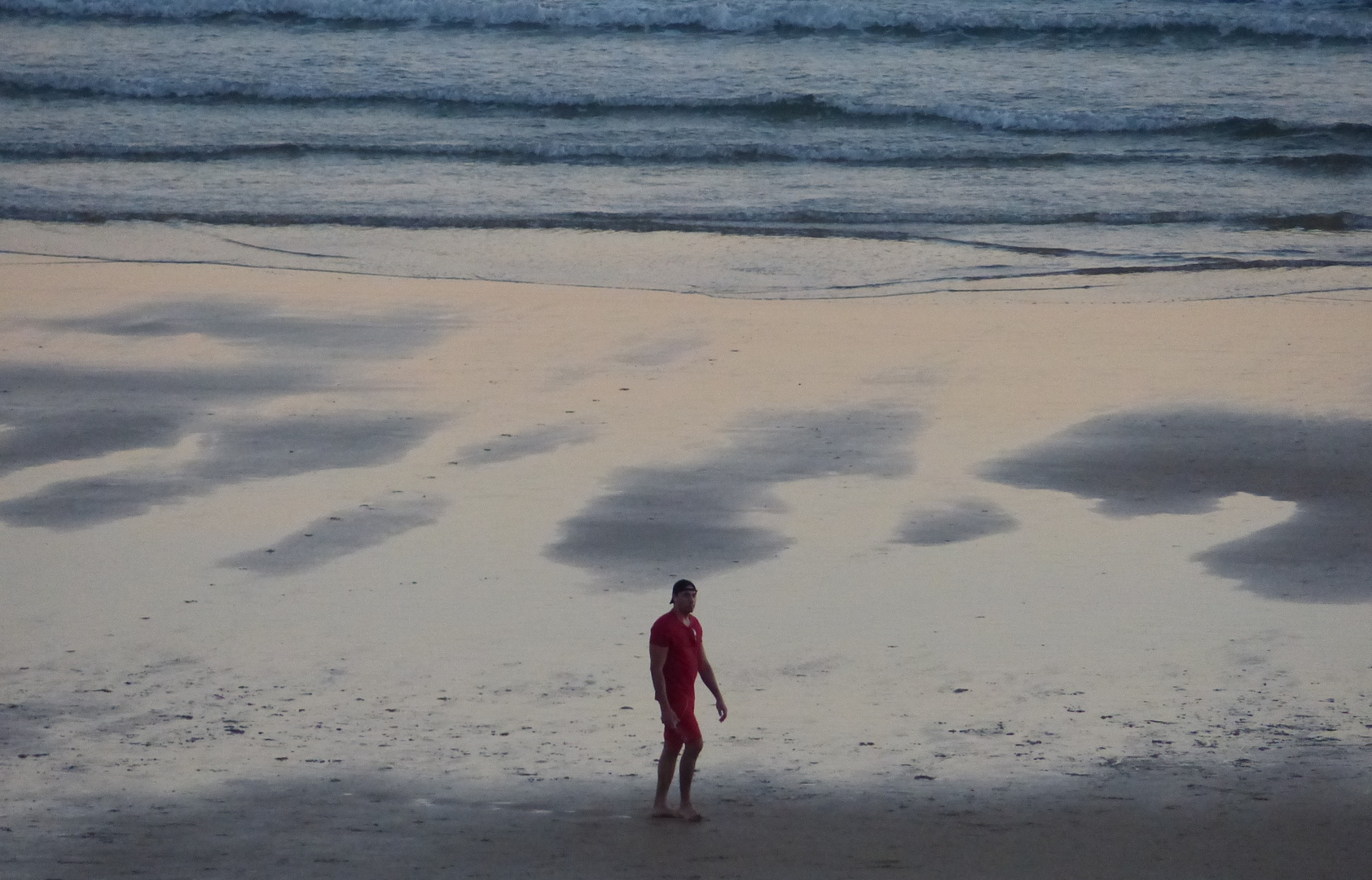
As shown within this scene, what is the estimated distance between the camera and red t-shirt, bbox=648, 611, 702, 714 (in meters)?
7.04

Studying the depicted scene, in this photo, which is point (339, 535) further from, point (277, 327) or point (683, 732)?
point (277, 327)

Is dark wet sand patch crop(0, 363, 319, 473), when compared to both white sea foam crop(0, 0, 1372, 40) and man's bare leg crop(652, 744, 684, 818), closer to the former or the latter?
man's bare leg crop(652, 744, 684, 818)

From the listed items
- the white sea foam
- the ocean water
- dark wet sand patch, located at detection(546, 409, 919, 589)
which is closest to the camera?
dark wet sand patch, located at detection(546, 409, 919, 589)

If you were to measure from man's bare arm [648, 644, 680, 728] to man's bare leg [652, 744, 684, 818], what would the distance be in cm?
11

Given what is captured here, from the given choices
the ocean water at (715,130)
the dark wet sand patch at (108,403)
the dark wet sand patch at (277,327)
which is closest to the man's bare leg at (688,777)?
the dark wet sand patch at (108,403)

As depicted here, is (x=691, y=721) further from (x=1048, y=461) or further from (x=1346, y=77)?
(x=1346, y=77)

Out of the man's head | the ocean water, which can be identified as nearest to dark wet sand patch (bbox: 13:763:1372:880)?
the man's head

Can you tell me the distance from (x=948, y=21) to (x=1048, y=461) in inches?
908

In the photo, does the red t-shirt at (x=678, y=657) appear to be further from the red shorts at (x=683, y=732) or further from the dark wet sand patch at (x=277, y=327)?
the dark wet sand patch at (x=277, y=327)

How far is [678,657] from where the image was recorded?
23.2 feet

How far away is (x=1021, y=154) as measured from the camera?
24219mm

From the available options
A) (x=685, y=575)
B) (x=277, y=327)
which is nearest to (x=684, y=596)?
(x=685, y=575)

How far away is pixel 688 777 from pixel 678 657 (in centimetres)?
51

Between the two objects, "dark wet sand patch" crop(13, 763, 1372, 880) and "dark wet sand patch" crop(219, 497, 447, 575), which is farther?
"dark wet sand patch" crop(219, 497, 447, 575)
